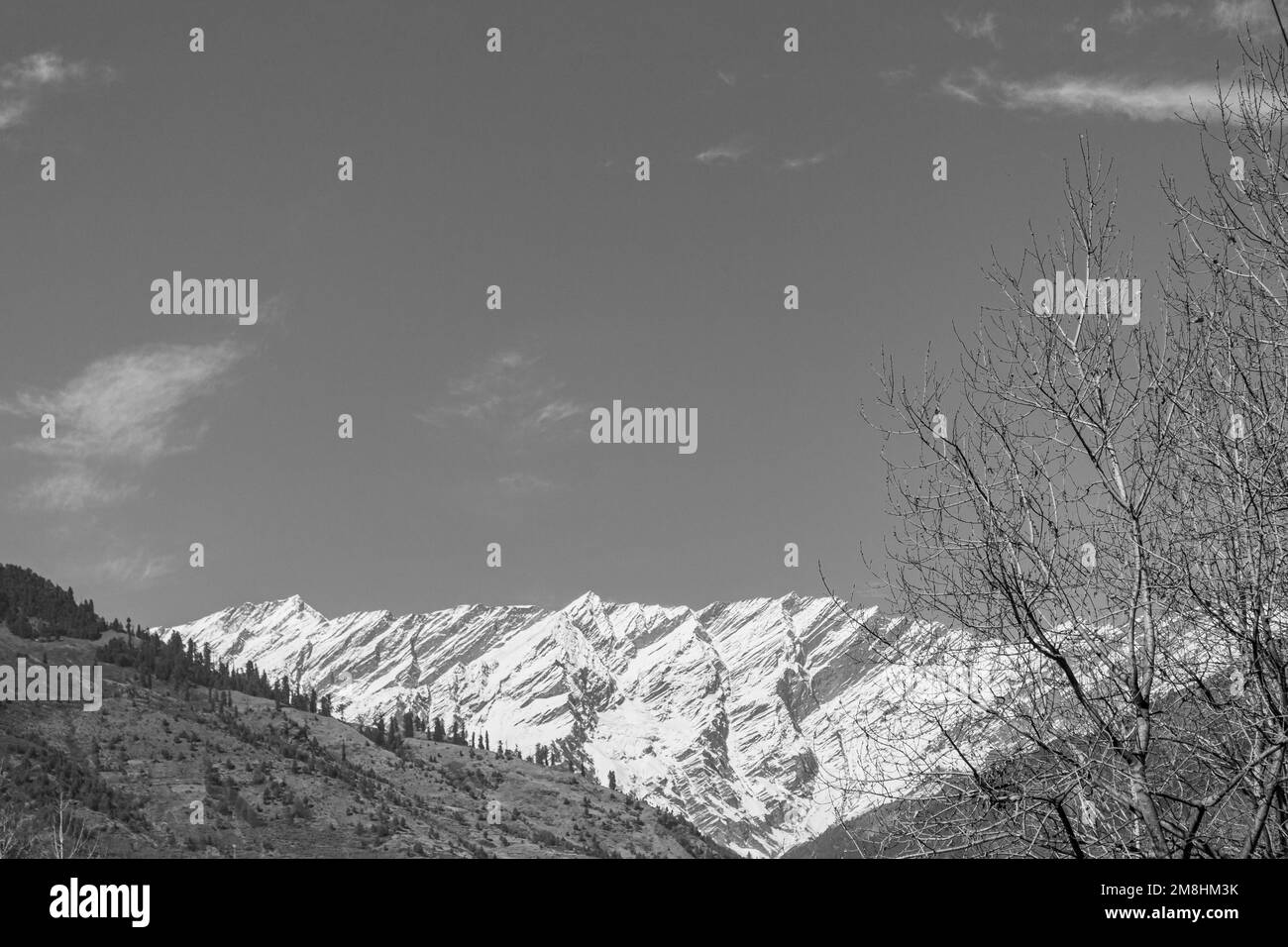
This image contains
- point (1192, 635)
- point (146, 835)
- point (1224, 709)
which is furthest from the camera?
point (146, 835)

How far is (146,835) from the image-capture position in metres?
156

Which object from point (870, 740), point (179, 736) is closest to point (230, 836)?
point (179, 736)

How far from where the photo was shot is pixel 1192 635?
42.8 feet

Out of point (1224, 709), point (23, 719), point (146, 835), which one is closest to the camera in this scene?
point (1224, 709)
